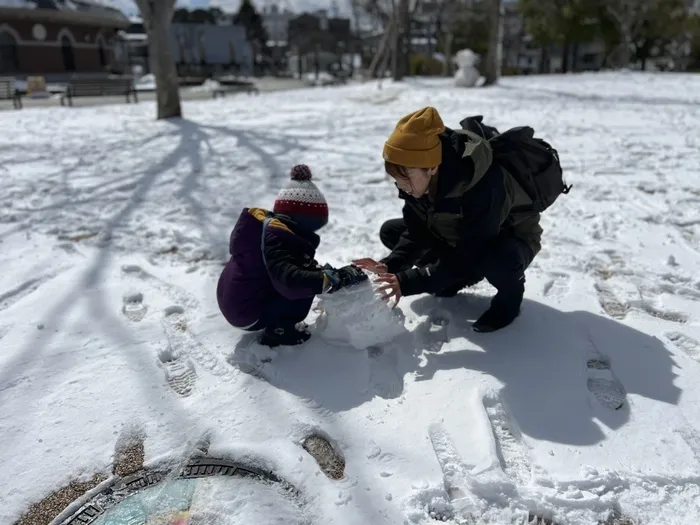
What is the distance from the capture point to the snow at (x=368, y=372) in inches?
64.7

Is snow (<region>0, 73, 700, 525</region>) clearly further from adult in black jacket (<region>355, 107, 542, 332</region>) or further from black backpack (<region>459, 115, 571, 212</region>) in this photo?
black backpack (<region>459, 115, 571, 212</region>)

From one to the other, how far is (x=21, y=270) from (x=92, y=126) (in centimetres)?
694

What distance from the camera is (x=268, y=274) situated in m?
2.29

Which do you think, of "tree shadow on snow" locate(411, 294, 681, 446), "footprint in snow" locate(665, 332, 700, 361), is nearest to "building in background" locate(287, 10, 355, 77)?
"tree shadow on snow" locate(411, 294, 681, 446)

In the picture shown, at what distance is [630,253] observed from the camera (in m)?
3.36

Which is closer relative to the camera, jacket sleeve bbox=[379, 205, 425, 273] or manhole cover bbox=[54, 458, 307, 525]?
manhole cover bbox=[54, 458, 307, 525]

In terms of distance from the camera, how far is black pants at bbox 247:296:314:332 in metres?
2.36

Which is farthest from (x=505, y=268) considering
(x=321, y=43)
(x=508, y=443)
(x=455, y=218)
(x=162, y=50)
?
(x=321, y=43)

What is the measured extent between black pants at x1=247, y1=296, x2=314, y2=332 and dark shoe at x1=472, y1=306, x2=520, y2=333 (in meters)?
0.80

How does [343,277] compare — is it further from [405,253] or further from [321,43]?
[321,43]

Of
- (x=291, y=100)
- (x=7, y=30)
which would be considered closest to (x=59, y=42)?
(x=7, y=30)

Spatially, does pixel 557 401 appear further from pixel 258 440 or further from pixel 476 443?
pixel 258 440

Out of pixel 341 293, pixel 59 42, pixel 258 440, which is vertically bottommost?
pixel 258 440

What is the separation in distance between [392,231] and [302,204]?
698 millimetres
